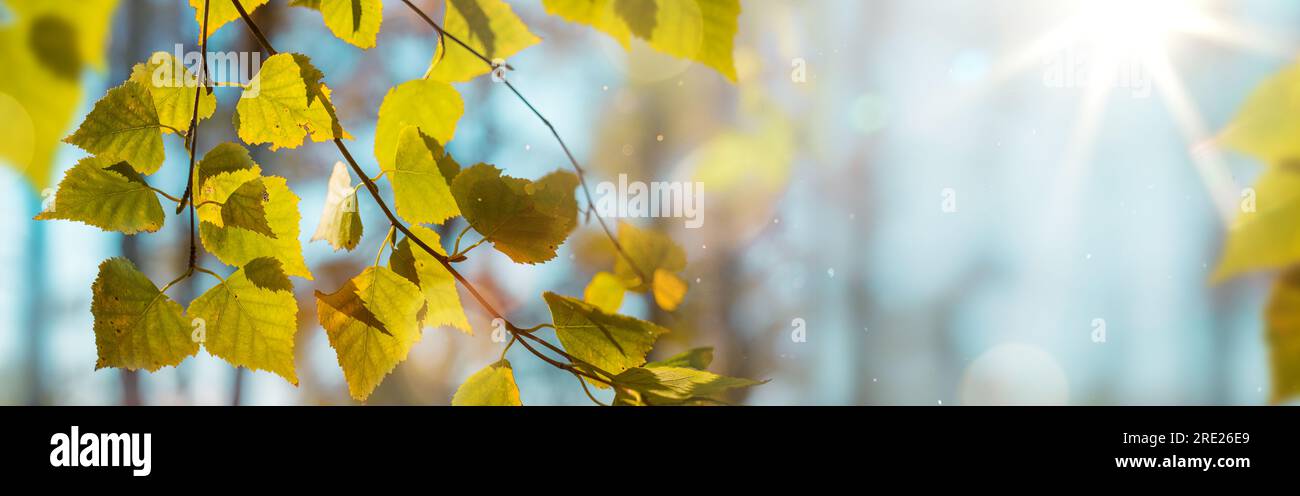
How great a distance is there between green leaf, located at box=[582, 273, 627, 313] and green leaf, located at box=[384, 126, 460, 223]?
86 mm

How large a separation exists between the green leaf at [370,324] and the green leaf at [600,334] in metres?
0.03

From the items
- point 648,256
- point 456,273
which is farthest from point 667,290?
point 456,273

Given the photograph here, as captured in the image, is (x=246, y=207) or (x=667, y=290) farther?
(x=667, y=290)

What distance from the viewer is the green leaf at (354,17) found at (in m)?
A: 0.17

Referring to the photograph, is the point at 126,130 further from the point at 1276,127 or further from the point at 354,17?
the point at 1276,127

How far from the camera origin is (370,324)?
0.15 m

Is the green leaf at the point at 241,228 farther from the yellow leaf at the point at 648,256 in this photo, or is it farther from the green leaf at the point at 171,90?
the yellow leaf at the point at 648,256

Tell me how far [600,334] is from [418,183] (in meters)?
0.06

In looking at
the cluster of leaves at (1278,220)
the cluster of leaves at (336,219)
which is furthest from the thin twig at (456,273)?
the cluster of leaves at (1278,220)

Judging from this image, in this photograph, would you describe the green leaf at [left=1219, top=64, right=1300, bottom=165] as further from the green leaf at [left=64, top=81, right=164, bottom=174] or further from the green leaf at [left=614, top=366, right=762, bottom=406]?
the green leaf at [left=64, top=81, right=164, bottom=174]

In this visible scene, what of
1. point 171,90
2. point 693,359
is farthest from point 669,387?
point 171,90

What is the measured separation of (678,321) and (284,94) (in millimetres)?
220

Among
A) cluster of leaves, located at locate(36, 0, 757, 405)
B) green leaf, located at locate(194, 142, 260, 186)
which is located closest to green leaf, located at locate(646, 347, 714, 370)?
cluster of leaves, located at locate(36, 0, 757, 405)
